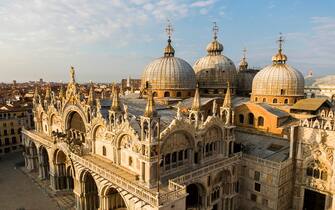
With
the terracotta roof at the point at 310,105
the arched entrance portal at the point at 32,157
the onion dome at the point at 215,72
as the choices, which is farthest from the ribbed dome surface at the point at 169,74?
the arched entrance portal at the point at 32,157

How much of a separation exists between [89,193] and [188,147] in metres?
15.9

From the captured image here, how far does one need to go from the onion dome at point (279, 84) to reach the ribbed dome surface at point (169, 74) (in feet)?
40.4

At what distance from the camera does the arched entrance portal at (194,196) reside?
2995 centimetres

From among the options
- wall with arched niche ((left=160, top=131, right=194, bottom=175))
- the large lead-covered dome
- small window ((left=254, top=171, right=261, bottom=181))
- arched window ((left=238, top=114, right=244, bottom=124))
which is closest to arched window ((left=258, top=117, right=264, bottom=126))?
arched window ((left=238, top=114, right=244, bottom=124))

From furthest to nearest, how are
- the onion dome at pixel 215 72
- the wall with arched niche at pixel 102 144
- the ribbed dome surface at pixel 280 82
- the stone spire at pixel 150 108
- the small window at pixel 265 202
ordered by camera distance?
the onion dome at pixel 215 72 < the ribbed dome surface at pixel 280 82 < the small window at pixel 265 202 < the wall with arched niche at pixel 102 144 < the stone spire at pixel 150 108

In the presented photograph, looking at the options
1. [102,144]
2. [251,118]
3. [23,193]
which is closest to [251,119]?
[251,118]

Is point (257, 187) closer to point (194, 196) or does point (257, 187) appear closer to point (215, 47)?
point (194, 196)

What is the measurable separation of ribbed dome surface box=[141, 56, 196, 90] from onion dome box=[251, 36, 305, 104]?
12310mm

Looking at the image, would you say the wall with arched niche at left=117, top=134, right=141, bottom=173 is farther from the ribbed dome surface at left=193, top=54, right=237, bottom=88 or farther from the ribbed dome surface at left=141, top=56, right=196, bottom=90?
the ribbed dome surface at left=193, top=54, right=237, bottom=88

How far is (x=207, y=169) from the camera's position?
2922 cm

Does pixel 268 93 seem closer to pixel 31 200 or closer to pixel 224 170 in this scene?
pixel 224 170

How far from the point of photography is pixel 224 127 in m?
33.6

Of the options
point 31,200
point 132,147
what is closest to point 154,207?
point 132,147

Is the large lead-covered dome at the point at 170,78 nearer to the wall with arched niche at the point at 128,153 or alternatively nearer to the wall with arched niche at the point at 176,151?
the wall with arched niche at the point at 128,153
